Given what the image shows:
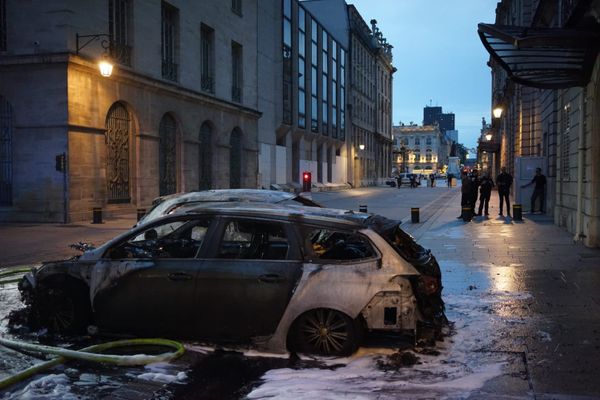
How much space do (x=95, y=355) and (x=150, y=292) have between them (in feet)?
2.62

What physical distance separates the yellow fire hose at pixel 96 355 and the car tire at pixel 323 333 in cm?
110

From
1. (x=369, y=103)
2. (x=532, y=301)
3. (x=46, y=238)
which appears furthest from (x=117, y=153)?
(x=369, y=103)

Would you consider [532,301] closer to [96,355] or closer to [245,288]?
[245,288]

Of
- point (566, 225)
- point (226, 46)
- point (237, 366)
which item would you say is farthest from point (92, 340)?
point (226, 46)

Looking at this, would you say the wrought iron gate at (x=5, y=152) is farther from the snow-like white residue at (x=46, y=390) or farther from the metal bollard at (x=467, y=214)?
the snow-like white residue at (x=46, y=390)

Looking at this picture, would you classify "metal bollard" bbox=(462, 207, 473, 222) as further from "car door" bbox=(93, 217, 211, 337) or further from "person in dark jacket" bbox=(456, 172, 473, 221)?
"car door" bbox=(93, 217, 211, 337)

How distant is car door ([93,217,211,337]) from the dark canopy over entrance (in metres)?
7.22

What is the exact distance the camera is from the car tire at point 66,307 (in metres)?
6.27

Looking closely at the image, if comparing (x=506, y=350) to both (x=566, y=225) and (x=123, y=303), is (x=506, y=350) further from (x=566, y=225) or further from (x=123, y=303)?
(x=566, y=225)

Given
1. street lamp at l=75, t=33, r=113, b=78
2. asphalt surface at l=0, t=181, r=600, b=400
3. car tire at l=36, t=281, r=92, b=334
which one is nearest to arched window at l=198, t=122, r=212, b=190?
street lamp at l=75, t=33, r=113, b=78

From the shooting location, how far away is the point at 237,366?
18.2 ft

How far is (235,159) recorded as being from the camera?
36.8 metres

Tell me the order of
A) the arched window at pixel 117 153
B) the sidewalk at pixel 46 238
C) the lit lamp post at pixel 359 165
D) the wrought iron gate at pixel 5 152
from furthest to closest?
the lit lamp post at pixel 359 165 < the arched window at pixel 117 153 < the wrought iron gate at pixel 5 152 < the sidewalk at pixel 46 238

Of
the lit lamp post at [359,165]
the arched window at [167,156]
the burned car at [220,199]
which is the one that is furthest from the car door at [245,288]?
the lit lamp post at [359,165]
